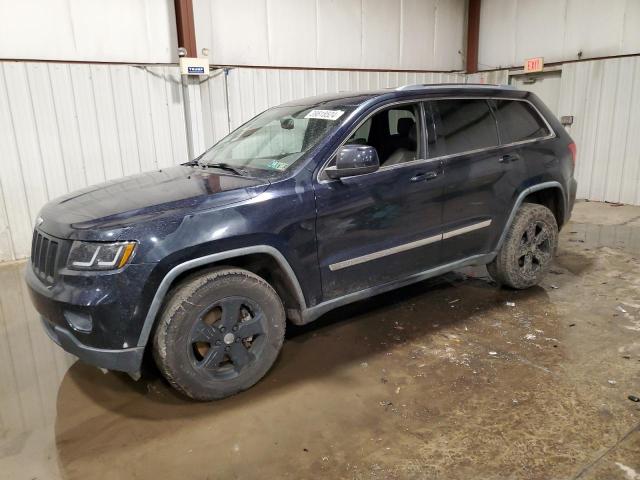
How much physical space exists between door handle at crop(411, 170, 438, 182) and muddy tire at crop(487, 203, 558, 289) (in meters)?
1.05

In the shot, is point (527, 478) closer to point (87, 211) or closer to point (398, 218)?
point (398, 218)

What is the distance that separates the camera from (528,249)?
13.8 feet

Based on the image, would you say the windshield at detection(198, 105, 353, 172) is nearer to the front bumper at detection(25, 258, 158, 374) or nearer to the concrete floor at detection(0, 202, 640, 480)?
the front bumper at detection(25, 258, 158, 374)

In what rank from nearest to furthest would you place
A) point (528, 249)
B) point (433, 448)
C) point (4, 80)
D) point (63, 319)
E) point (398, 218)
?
point (433, 448), point (63, 319), point (398, 218), point (528, 249), point (4, 80)

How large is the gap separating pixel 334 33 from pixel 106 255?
6.84 m

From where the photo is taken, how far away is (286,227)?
283cm

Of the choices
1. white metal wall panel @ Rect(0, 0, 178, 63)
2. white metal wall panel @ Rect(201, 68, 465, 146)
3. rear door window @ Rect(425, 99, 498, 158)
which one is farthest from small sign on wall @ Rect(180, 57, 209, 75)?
rear door window @ Rect(425, 99, 498, 158)

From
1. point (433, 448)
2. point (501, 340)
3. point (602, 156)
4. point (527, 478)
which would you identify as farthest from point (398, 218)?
point (602, 156)

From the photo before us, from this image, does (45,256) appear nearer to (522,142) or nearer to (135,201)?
(135,201)

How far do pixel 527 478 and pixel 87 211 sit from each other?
101 inches

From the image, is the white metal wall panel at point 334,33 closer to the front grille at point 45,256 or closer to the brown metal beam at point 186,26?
the brown metal beam at point 186,26

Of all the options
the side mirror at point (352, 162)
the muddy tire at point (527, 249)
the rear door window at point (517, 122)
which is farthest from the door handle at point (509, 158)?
the side mirror at point (352, 162)

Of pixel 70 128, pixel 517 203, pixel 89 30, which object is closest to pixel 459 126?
pixel 517 203

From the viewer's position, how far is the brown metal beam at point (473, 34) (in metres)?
9.70
